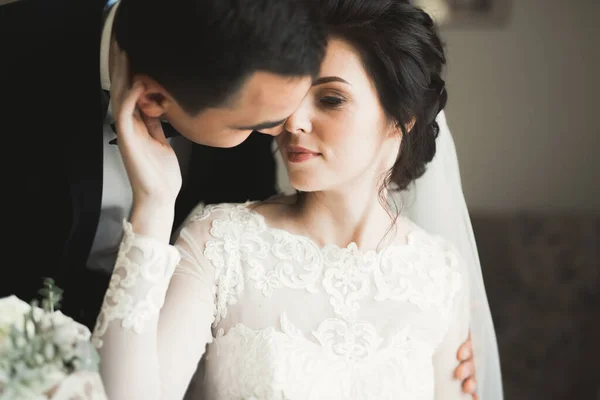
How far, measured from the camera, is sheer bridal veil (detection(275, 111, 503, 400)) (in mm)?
1660

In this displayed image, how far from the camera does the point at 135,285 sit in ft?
3.58

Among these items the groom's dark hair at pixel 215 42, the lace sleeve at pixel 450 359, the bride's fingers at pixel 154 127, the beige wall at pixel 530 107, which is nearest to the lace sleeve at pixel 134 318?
the bride's fingers at pixel 154 127

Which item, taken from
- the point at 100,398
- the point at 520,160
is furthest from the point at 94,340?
the point at 520,160

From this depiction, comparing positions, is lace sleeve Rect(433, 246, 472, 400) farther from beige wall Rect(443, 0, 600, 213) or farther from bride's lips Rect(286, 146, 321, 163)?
beige wall Rect(443, 0, 600, 213)

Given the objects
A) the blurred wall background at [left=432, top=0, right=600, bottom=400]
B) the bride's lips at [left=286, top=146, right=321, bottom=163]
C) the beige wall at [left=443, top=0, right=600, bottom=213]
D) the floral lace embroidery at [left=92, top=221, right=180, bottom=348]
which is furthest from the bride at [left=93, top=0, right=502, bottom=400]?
the beige wall at [left=443, top=0, right=600, bottom=213]

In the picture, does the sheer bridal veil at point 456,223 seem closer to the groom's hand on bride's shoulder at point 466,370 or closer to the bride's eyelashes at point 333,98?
the groom's hand on bride's shoulder at point 466,370

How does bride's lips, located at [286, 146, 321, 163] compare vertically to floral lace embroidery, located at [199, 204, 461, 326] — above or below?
above

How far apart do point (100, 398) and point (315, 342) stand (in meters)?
0.59

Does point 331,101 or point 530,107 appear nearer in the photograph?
point 331,101

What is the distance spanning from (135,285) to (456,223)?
88 centimetres

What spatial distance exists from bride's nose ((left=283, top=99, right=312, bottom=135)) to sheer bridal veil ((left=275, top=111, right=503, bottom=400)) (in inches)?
16.9

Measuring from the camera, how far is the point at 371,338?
1.42 m

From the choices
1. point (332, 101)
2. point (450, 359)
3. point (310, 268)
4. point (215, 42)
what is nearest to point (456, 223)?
point (450, 359)

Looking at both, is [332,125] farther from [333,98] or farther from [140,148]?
[140,148]
